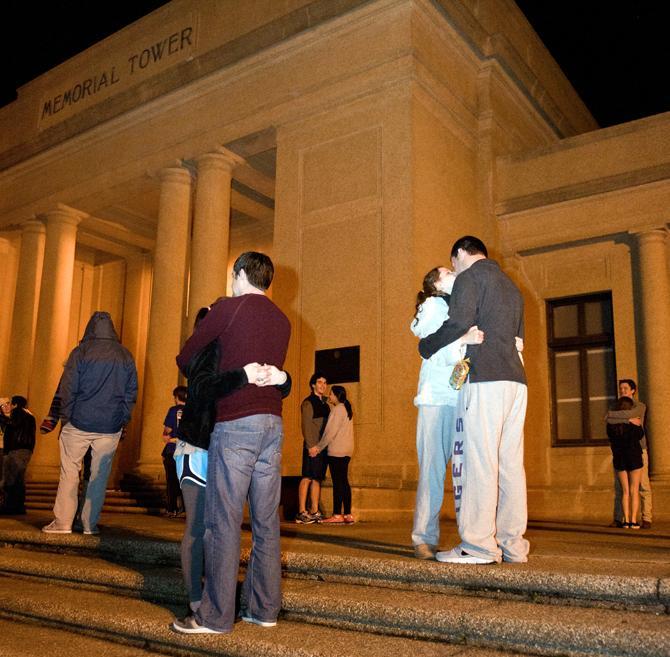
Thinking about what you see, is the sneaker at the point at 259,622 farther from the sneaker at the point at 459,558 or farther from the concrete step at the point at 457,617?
the sneaker at the point at 459,558

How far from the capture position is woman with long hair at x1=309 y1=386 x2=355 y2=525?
28.7ft

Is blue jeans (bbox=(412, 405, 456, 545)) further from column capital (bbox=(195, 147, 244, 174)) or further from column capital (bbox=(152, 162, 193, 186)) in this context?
column capital (bbox=(152, 162, 193, 186))

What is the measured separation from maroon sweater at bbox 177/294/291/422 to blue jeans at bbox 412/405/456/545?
1.29 meters

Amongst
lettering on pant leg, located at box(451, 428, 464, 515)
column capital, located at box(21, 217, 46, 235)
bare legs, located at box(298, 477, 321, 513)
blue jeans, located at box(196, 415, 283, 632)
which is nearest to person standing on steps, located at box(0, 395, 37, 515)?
bare legs, located at box(298, 477, 321, 513)

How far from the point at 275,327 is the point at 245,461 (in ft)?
2.42

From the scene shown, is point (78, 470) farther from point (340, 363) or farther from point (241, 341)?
point (340, 363)

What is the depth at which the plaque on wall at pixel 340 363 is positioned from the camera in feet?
37.9

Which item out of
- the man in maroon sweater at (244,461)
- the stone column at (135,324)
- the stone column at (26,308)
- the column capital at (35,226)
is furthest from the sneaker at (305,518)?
the column capital at (35,226)

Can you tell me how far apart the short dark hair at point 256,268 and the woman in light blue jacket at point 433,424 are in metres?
1.29

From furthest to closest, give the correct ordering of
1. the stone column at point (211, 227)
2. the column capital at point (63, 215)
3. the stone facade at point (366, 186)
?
the column capital at point (63, 215)
the stone column at point (211, 227)
the stone facade at point (366, 186)

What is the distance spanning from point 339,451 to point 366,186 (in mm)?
5051

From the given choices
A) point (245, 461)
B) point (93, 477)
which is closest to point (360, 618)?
point (245, 461)

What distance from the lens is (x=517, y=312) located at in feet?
15.6

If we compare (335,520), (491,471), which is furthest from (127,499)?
(491,471)
